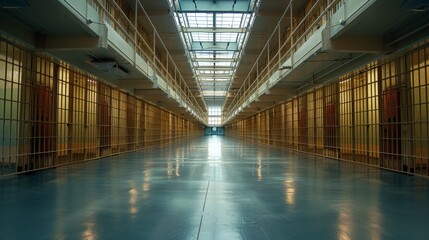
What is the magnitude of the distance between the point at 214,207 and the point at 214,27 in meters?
15.9

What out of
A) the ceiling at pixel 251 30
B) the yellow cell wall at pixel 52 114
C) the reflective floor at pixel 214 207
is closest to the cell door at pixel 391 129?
the reflective floor at pixel 214 207

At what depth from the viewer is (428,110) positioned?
27.9 ft

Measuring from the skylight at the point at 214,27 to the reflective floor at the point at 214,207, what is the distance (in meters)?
10.3

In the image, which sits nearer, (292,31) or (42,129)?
(42,129)

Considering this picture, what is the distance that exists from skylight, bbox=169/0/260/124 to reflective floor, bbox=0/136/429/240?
1033cm

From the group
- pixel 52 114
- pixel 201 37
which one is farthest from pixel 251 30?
pixel 52 114

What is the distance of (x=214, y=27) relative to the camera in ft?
63.7

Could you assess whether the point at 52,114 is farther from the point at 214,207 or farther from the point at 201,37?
the point at 201,37

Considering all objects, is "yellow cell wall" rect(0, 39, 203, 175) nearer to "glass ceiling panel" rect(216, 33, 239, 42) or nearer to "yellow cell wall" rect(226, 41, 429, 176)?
"glass ceiling panel" rect(216, 33, 239, 42)

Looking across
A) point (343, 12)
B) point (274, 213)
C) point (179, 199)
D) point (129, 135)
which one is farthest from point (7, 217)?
point (129, 135)

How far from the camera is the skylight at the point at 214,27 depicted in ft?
52.4

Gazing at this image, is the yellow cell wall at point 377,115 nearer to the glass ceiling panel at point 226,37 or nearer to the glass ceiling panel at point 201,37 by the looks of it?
the glass ceiling panel at point 226,37

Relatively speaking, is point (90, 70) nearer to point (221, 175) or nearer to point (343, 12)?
point (221, 175)

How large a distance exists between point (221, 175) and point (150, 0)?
391 inches
